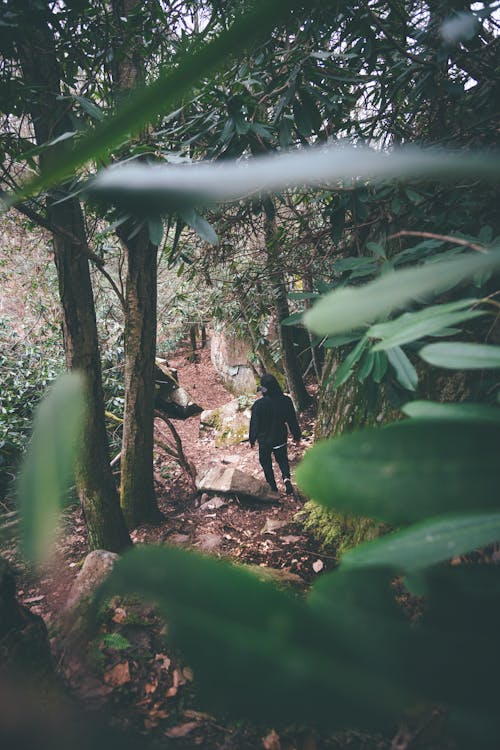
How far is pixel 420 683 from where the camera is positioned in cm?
20

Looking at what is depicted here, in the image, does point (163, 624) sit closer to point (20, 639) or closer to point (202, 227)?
point (20, 639)

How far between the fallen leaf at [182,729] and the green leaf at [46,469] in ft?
5.67

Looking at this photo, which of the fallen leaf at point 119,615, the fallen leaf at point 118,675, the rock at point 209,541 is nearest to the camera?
the fallen leaf at point 118,675

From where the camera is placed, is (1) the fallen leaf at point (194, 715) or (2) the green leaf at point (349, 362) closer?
(2) the green leaf at point (349, 362)

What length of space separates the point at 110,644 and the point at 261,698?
2078mm

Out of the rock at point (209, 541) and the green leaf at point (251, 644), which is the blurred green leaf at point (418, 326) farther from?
the rock at point (209, 541)

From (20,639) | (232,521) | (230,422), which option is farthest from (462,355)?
(230,422)

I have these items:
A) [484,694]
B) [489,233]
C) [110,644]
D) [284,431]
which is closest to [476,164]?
[484,694]

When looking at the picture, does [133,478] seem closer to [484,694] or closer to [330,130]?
[330,130]

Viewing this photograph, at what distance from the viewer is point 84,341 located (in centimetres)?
270

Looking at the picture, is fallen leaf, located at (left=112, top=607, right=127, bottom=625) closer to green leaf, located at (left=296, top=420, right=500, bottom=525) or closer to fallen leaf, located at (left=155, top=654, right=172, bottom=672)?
fallen leaf, located at (left=155, top=654, right=172, bottom=672)

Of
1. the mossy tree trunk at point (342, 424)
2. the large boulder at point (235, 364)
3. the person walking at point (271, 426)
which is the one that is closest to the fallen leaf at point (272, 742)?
the mossy tree trunk at point (342, 424)

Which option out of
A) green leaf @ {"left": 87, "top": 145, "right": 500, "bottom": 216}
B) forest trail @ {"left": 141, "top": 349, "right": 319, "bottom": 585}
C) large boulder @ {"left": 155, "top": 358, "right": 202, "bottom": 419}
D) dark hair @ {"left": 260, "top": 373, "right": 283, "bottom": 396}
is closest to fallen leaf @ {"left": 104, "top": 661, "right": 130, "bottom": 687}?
forest trail @ {"left": 141, "top": 349, "right": 319, "bottom": 585}

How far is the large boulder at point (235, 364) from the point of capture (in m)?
8.66
